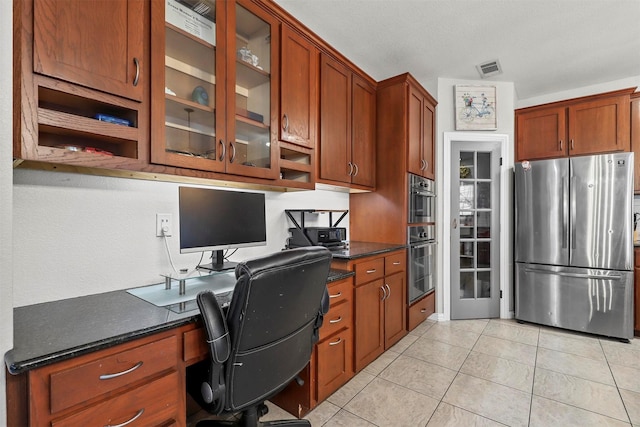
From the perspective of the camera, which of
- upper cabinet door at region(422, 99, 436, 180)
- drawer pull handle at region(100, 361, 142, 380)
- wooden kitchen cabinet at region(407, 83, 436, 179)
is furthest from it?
upper cabinet door at region(422, 99, 436, 180)

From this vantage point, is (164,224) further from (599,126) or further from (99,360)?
(599,126)

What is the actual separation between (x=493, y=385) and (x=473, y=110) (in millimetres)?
2685

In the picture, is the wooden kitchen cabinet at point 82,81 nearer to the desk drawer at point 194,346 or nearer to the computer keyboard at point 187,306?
the computer keyboard at point 187,306

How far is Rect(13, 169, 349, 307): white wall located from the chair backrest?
787 millimetres

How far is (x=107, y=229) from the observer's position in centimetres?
143

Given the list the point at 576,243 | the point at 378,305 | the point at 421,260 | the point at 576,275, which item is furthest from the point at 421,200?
the point at 576,275

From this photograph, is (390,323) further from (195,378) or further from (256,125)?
(256,125)

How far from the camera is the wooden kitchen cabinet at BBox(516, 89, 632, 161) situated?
3.02 meters

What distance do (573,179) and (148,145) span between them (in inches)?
144

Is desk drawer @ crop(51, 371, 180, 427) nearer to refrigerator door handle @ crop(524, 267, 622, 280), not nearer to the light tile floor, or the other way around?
the light tile floor

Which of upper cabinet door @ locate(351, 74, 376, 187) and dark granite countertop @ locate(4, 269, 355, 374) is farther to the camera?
upper cabinet door @ locate(351, 74, 376, 187)

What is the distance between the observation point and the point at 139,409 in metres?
0.96

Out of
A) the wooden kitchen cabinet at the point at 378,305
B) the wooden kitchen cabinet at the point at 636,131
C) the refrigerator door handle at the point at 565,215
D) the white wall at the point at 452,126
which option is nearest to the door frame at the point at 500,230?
the white wall at the point at 452,126

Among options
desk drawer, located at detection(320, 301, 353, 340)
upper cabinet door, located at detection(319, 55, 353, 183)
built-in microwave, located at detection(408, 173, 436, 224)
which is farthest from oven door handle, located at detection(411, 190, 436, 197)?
desk drawer, located at detection(320, 301, 353, 340)
